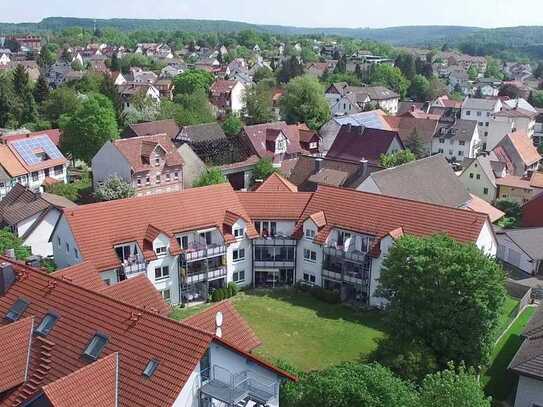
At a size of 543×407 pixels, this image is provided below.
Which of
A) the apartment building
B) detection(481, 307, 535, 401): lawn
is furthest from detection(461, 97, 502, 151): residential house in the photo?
detection(481, 307, 535, 401): lawn

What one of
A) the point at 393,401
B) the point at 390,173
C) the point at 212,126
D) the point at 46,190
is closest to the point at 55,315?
the point at 393,401

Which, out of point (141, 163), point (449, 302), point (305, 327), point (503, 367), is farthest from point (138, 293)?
point (141, 163)

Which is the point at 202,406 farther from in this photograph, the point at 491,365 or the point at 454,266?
the point at 491,365

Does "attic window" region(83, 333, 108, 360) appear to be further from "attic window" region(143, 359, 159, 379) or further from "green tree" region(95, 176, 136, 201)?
"green tree" region(95, 176, 136, 201)

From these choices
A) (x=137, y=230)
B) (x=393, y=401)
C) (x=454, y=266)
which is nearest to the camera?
(x=393, y=401)

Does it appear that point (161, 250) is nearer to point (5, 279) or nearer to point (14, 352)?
point (5, 279)

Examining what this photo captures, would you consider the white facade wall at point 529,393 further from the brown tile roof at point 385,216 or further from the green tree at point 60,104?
the green tree at point 60,104

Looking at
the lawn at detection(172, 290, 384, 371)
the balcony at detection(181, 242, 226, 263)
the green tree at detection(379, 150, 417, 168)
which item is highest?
the green tree at detection(379, 150, 417, 168)

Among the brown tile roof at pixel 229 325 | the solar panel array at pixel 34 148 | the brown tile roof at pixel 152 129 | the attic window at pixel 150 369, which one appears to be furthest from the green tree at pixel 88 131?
the attic window at pixel 150 369
